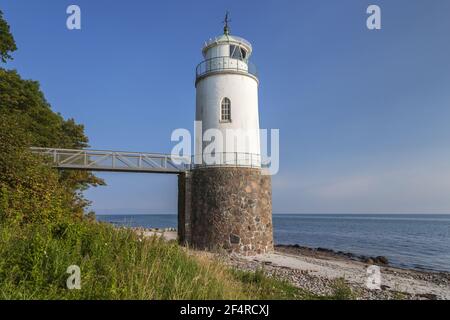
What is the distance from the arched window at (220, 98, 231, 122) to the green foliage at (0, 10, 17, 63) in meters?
11.1

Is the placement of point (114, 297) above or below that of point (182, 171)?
below

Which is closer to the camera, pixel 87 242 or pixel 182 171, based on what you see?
pixel 87 242

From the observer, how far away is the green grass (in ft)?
14.9

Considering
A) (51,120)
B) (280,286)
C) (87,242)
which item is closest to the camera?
(87,242)

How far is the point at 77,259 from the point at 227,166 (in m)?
11.6

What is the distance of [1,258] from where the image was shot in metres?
4.87

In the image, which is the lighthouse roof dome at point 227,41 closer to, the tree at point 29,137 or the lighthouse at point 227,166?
the lighthouse at point 227,166

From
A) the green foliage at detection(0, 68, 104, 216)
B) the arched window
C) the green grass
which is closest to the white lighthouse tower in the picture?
the arched window

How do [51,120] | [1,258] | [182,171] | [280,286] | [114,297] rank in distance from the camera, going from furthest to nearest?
[51,120], [182,171], [280,286], [1,258], [114,297]

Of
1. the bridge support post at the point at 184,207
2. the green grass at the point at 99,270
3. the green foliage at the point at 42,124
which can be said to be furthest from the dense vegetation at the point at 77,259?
the bridge support post at the point at 184,207

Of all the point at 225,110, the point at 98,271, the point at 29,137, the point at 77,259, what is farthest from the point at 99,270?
the point at 225,110
